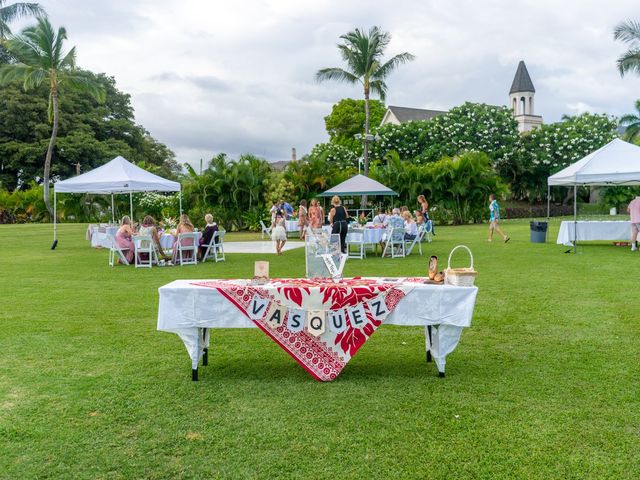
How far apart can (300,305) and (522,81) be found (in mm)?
82304

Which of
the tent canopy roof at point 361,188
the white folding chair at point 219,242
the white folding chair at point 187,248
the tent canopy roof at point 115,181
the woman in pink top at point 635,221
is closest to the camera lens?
the white folding chair at point 187,248

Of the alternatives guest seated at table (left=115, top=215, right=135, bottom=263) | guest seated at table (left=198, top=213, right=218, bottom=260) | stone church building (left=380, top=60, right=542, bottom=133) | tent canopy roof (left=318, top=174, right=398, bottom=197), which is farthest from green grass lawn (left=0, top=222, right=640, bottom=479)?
stone church building (left=380, top=60, right=542, bottom=133)

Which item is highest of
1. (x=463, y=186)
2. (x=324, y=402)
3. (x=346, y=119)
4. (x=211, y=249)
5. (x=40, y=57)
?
(x=346, y=119)

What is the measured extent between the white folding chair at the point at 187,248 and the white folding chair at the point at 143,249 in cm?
56

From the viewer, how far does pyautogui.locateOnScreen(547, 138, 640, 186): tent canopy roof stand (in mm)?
14375

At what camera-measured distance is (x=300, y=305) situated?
14.7ft

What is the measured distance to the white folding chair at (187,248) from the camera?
1327 cm

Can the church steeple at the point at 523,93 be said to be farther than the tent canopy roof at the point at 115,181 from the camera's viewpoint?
Yes

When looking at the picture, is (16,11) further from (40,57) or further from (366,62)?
(366,62)

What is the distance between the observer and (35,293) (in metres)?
9.11

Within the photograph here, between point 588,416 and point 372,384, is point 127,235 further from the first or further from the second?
point 588,416

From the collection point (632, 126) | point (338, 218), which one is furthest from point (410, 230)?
point (632, 126)

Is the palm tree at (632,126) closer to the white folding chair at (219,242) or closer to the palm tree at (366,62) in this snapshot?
the palm tree at (366,62)

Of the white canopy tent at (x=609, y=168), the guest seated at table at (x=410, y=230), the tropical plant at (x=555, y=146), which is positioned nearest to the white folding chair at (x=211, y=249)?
the guest seated at table at (x=410, y=230)
